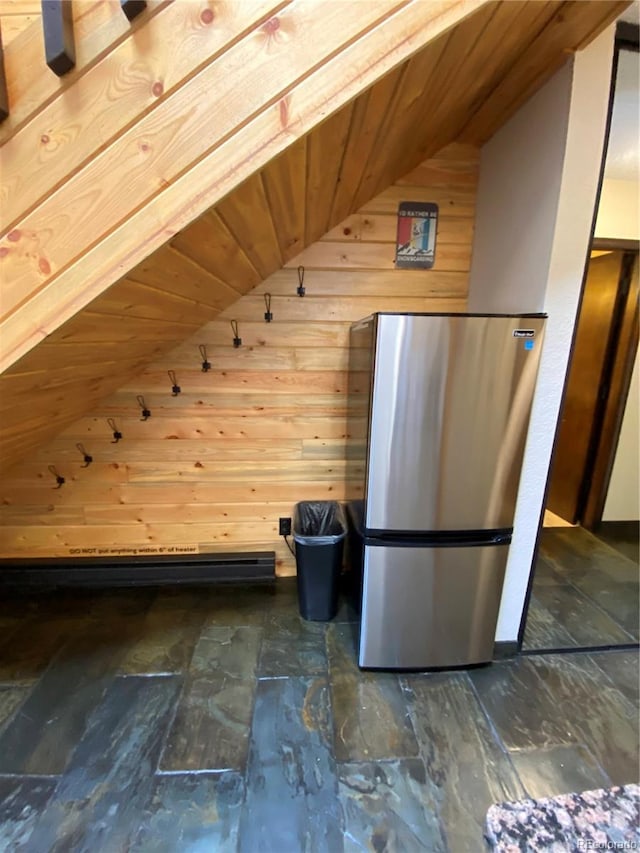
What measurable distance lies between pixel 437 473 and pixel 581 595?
1.55m

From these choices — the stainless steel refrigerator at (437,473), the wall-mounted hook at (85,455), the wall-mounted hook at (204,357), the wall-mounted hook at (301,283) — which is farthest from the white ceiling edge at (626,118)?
the wall-mounted hook at (85,455)

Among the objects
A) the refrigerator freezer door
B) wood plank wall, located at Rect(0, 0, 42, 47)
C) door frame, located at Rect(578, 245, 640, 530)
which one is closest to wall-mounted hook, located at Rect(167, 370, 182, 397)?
the refrigerator freezer door

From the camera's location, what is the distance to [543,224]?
4.64 feet

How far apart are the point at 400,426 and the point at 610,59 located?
1337mm

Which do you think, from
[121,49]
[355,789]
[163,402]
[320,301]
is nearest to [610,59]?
[320,301]

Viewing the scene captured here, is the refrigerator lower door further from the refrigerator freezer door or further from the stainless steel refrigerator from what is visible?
the refrigerator freezer door

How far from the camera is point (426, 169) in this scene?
1.89 metres

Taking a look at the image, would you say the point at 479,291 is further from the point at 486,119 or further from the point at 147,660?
the point at 147,660

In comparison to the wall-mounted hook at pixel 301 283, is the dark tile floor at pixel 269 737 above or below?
below

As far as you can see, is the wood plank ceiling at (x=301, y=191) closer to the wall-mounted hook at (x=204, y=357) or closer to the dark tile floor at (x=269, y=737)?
the wall-mounted hook at (x=204, y=357)

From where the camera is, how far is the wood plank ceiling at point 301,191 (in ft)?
3.20

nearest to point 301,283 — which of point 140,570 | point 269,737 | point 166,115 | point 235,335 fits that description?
point 235,335

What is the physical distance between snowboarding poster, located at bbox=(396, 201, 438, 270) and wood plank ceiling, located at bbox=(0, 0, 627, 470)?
19 cm

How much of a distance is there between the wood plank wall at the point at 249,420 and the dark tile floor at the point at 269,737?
49cm
